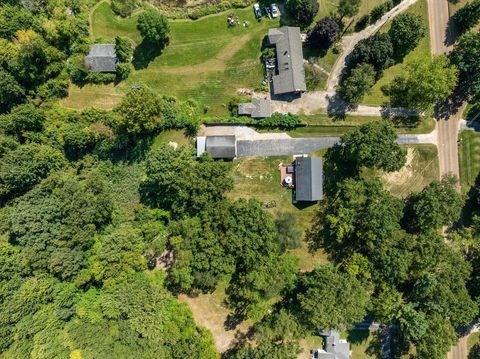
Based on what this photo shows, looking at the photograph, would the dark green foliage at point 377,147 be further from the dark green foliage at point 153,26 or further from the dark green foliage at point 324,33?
the dark green foliage at point 153,26

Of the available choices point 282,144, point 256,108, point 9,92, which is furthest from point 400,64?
point 9,92

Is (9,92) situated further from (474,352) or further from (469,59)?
(474,352)

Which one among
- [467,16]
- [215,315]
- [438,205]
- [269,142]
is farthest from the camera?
[269,142]

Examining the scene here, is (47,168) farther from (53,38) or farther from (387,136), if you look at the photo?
(387,136)

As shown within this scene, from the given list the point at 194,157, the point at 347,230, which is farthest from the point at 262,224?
the point at 194,157

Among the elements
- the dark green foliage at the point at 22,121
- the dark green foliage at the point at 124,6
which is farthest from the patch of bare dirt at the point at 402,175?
the dark green foliage at the point at 22,121

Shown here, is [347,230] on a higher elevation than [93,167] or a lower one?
lower
